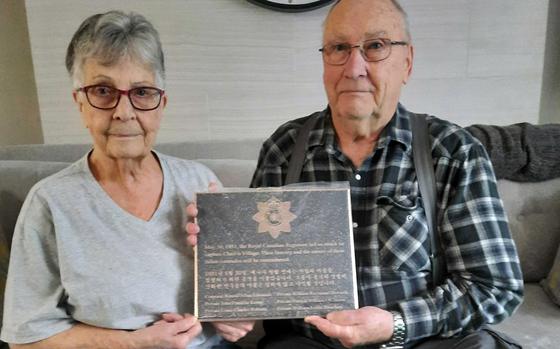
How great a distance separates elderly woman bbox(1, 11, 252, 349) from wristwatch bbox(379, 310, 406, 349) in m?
0.33

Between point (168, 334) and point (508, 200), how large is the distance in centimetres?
129

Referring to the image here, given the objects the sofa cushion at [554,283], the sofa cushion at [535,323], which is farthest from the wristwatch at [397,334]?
the sofa cushion at [554,283]

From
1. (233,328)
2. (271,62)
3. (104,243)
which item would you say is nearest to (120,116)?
(104,243)

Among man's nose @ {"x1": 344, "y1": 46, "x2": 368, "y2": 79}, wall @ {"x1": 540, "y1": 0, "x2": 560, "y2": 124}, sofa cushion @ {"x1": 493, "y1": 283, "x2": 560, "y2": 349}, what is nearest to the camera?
man's nose @ {"x1": 344, "y1": 46, "x2": 368, "y2": 79}

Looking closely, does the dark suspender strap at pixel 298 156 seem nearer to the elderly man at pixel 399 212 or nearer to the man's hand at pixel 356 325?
the elderly man at pixel 399 212

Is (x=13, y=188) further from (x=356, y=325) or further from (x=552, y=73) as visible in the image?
(x=552, y=73)

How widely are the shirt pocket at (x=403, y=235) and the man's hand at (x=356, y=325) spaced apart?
0.46 ft

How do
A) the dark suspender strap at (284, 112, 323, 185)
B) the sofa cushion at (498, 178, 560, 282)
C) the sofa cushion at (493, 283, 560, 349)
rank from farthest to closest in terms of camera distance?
the sofa cushion at (498, 178, 560, 282) → the sofa cushion at (493, 283, 560, 349) → the dark suspender strap at (284, 112, 323, 185)

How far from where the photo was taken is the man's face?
100 cm

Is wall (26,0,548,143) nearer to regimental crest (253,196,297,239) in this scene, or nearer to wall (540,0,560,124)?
wall (540,0,560,124)

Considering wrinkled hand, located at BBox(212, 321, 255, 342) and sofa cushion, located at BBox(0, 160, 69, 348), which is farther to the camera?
sofa cushion, located at BBox(0, 160, 69, 348)

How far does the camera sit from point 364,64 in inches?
39.6

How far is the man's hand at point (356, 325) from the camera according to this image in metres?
0.89

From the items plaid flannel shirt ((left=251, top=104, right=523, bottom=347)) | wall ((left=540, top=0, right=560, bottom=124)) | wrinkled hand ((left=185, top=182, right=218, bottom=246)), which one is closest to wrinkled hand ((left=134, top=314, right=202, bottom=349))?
wrinkled hand ((left=185, top=182, right=218, bottom=246))
